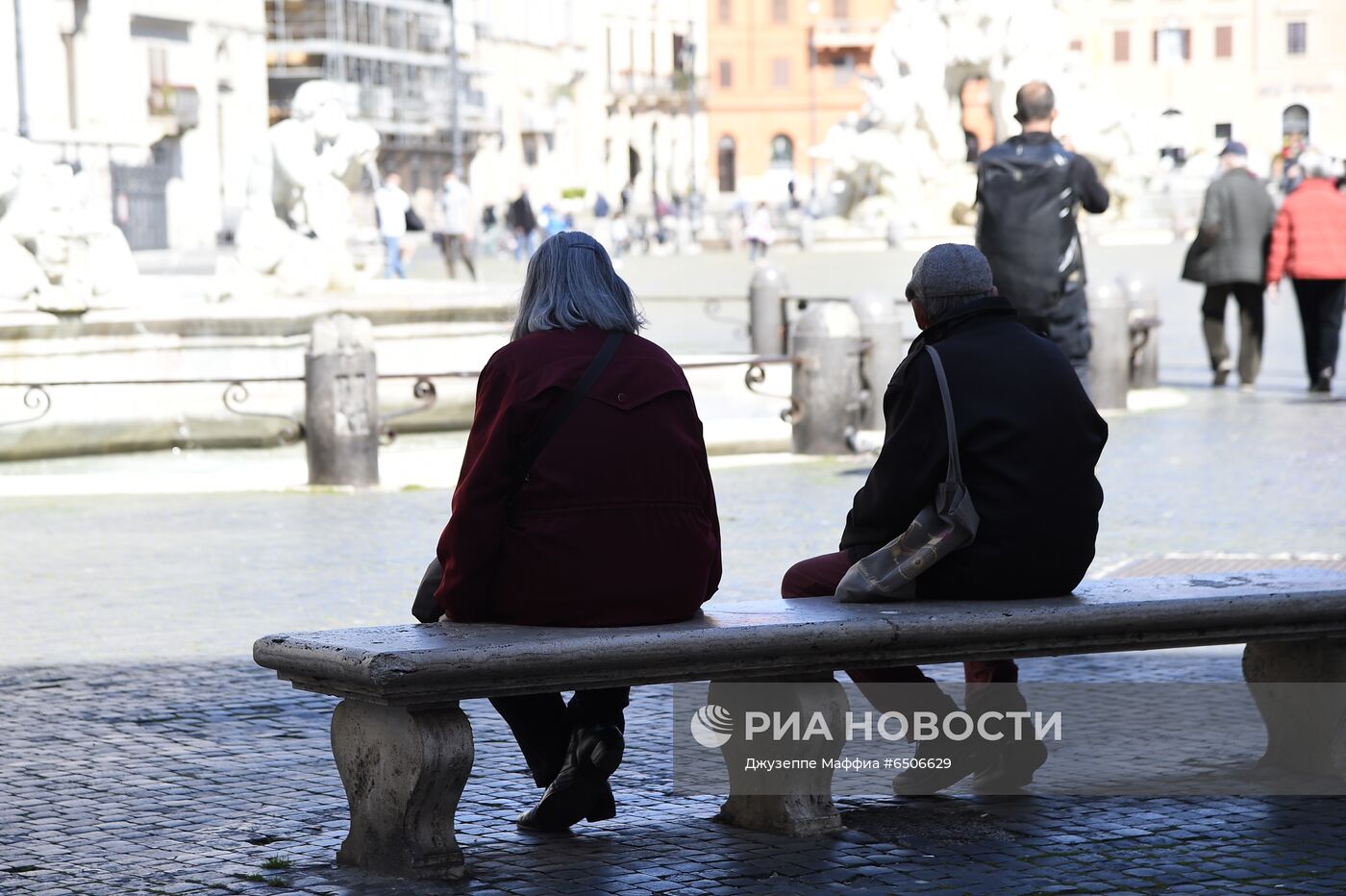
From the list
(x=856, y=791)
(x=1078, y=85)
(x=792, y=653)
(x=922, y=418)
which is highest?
(x=1078, y=85)

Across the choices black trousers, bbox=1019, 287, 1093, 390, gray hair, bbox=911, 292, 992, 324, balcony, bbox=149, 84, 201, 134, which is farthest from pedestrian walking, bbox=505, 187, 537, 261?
gray hair, bbox=911, 292, 992, 324

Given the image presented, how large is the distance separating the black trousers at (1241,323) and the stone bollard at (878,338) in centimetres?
349

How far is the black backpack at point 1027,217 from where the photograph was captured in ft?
34.3

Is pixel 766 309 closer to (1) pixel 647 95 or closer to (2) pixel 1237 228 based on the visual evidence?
(2) pixel 1237 228

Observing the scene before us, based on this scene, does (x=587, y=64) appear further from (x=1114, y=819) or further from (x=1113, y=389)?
(x=1114, y=819)

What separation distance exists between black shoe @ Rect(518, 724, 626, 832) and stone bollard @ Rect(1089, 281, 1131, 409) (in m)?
10.7

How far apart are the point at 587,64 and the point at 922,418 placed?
94112 millimetres

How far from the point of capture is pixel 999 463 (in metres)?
5.00

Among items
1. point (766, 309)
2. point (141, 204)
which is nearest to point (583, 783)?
point (766, 309)

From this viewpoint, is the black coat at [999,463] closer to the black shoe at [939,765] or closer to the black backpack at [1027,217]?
the black shoe at [939,765]

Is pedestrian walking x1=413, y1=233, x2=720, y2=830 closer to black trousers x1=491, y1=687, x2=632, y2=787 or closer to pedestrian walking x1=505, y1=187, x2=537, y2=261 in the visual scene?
black trousers x1=491, y1=687, x2=632, y2=787

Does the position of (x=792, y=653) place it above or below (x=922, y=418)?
below

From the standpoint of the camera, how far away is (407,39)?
78.1m

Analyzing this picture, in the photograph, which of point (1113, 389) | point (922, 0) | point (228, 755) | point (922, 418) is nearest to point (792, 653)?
point (922, 418)
